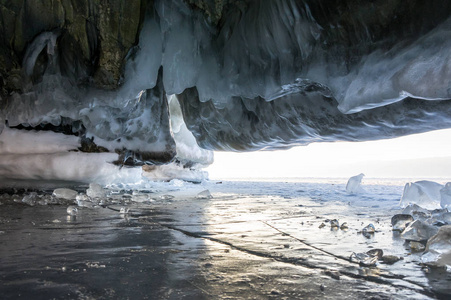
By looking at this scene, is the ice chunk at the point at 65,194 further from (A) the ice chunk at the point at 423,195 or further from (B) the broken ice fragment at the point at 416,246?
(B) the broken ice fragment at the point at 416,246

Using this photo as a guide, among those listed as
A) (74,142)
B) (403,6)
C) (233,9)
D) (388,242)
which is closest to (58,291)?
(388,242)

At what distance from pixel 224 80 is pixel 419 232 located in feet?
7.25

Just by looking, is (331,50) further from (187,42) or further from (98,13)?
(98,13)

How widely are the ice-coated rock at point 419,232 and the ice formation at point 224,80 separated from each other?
2.25ft

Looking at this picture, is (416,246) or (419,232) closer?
(416,246)

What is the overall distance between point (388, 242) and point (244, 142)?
123 inches

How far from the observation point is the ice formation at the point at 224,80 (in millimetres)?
2168

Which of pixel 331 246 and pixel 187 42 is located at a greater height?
pixel 187 42

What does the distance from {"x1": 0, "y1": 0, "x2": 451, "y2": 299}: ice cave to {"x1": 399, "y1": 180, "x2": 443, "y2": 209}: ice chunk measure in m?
0.02

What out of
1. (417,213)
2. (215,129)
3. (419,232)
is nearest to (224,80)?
(215,129)

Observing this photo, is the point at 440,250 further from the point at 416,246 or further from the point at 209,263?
the point at 209,263

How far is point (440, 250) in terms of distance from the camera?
1224 mm

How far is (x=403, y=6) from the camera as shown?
2.08m

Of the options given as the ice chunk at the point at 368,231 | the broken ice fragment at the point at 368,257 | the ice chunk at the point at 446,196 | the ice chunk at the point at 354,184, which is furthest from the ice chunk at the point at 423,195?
the ice chunk at the point at 354,184
